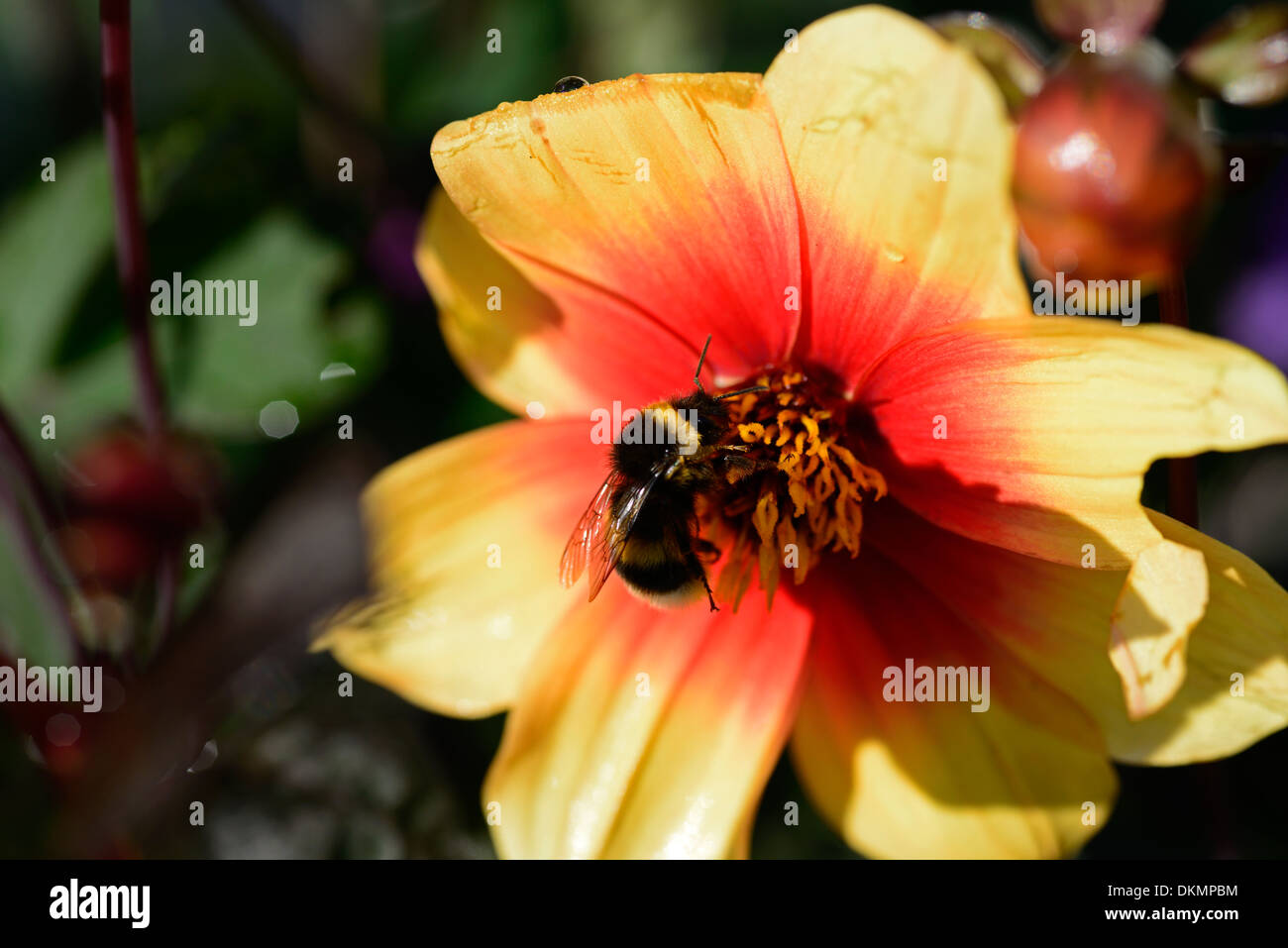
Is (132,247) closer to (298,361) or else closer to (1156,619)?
(298,361)

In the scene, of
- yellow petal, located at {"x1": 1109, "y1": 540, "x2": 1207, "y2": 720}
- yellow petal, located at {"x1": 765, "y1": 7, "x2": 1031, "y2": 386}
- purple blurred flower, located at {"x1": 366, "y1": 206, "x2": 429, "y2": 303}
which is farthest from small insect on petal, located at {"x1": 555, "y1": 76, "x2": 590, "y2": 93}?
yellow petal, located at {"x1": 1109, "y1": 540, "x2": 1207, "y2": 720}

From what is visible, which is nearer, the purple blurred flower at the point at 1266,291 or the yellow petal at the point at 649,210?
the yellow petal at the point at 649,210

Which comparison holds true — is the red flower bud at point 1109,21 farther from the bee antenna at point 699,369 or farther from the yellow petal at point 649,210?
the bee antenna at point 699,369

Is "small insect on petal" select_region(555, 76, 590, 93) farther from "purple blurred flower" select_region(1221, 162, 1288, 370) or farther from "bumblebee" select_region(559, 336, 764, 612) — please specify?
"purple blurred flower" select_region(1221, 162, 1288, 370)

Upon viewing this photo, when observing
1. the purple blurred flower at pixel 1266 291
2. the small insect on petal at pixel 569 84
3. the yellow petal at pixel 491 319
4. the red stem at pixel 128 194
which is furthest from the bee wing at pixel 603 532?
the purple blurred flower at pixel 1266 291

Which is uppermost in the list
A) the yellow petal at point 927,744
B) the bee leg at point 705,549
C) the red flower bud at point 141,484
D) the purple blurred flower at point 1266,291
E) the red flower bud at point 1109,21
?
the red flower bud at point 1109,21

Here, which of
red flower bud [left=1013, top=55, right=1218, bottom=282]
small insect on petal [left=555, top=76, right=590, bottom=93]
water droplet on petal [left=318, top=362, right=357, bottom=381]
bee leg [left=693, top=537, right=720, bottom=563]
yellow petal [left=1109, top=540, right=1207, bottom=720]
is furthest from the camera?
water droplet on petal [left=318, top=362, right=357, bottom=381]
